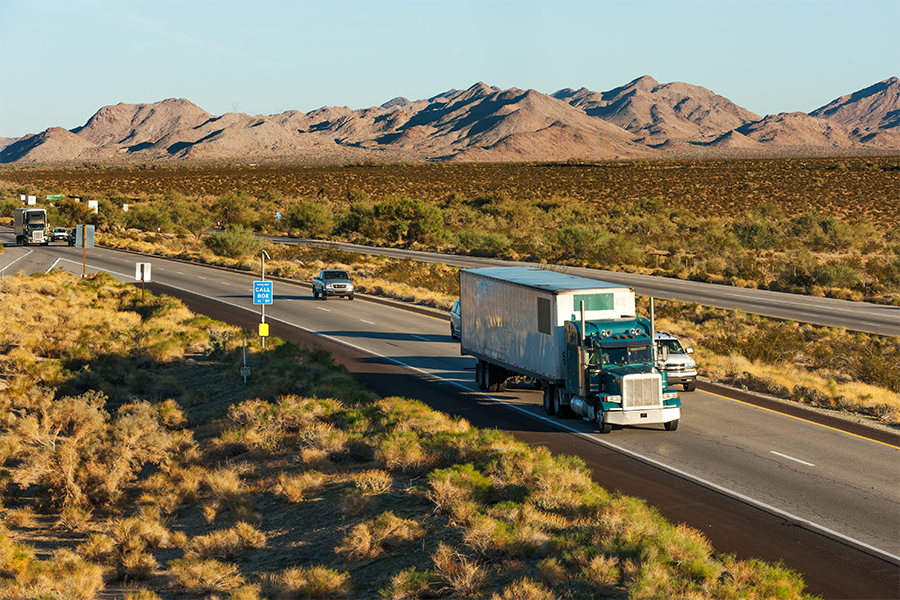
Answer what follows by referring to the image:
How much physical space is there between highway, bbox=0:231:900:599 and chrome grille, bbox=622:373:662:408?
867mm

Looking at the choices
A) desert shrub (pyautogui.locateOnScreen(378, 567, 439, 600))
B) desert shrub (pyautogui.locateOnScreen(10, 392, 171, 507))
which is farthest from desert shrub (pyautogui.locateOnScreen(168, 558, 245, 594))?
desert shrub (pyautogui.locateOnScreen(10, 392, 171, 507))

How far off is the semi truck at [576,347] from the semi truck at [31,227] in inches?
2398

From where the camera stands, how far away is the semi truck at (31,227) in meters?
71.9

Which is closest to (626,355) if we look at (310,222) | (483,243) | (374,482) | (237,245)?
(374,482)

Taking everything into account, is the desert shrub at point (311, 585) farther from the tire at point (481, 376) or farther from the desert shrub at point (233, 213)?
the desert shrub at point (233, 213)

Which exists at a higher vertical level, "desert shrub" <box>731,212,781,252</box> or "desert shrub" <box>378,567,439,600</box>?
"desert shrub" <box>731,212,781,252</box>

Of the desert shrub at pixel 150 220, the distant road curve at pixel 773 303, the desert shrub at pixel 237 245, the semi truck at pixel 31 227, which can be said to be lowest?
the distant road curve at pixel 773 303

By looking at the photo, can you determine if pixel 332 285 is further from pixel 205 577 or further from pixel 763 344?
pixel 205 577

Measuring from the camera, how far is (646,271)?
5756cm

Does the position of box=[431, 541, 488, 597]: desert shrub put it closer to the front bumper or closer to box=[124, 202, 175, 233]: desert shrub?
the front bumper

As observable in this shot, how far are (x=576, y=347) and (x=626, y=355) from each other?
1.12m

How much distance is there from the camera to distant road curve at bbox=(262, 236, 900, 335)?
37562mm

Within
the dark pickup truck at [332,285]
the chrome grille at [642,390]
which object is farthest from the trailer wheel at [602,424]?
the dark pickup truck at [332,285]

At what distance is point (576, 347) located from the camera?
18984mm
